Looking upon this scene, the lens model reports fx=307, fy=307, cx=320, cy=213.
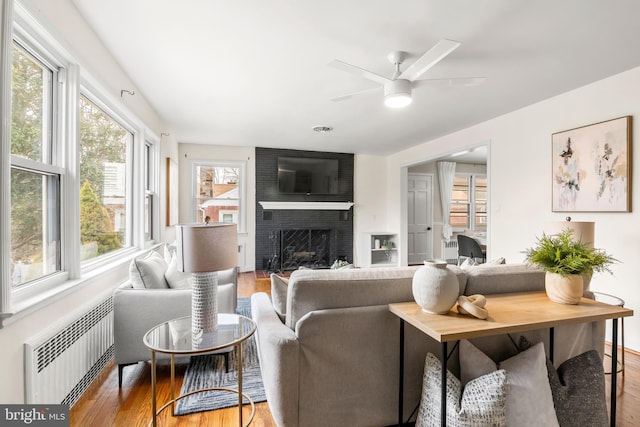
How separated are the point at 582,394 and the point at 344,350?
115 centimetres

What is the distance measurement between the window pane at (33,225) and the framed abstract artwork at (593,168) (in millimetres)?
4258

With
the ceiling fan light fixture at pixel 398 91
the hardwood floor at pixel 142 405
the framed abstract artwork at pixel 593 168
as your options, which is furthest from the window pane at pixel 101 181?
the framed abstract artwork at pixel 593 168

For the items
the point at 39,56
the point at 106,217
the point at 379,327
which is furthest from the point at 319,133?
the point at 379,327

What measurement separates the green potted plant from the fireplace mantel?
184 inches

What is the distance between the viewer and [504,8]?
1.82 meters

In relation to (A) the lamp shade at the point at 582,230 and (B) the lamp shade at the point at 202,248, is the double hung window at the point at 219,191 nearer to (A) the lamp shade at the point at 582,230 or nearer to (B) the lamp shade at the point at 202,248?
(B) the lamp shade at the point at 202,248

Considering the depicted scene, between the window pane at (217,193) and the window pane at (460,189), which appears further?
the window pane at (460,189)

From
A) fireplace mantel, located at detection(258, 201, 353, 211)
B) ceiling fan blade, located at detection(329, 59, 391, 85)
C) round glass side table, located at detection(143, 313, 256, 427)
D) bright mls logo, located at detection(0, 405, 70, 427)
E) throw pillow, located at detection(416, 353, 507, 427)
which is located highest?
ceiling fan blade, located at detection(329, 59, 391, 85)

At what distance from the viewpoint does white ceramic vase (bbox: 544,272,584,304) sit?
5.01 feet

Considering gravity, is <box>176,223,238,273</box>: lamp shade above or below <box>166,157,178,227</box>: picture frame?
below

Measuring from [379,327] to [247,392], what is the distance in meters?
1.08

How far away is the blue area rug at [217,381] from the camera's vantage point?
1.84 metres

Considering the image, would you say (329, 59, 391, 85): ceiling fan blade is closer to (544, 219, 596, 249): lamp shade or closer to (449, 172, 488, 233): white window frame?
(544, 219, 596, 249): lamp shade

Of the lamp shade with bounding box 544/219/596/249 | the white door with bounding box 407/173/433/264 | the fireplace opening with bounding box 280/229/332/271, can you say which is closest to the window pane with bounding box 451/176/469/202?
the white door with bounding box 407/173/433/264
